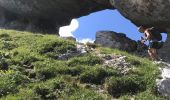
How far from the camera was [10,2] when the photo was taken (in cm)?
4972

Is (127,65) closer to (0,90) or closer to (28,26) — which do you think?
(0,90)

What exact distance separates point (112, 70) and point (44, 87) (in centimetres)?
428

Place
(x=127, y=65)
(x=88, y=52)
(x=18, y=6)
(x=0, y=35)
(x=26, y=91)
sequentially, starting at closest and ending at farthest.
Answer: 1. (x=26, y=91)
2. (x=127, y=65)
3. (x=88, y=52)
4. (x=0, y=35)
5. (x=18, y=6)

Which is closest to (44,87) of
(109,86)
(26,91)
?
(26,91)

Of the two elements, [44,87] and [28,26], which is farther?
[28,26]

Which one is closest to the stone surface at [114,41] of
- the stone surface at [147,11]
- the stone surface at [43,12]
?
the stone surface at [147,11]

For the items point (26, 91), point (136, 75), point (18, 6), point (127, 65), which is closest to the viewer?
point (26, 91)

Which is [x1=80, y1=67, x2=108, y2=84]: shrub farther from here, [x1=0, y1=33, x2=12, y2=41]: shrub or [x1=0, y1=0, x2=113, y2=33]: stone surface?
[x1=0, y1=0, x2=113, y2=33]: stone surface

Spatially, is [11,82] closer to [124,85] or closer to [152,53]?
[124,85]

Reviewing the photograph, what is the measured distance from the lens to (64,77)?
78.5ft

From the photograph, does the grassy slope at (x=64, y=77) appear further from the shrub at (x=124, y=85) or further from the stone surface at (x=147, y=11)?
the stone surface at (x=147, y=11)

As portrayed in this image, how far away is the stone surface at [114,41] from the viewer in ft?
125

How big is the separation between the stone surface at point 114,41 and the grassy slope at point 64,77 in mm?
8809

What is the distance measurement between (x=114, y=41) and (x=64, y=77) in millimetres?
15140
